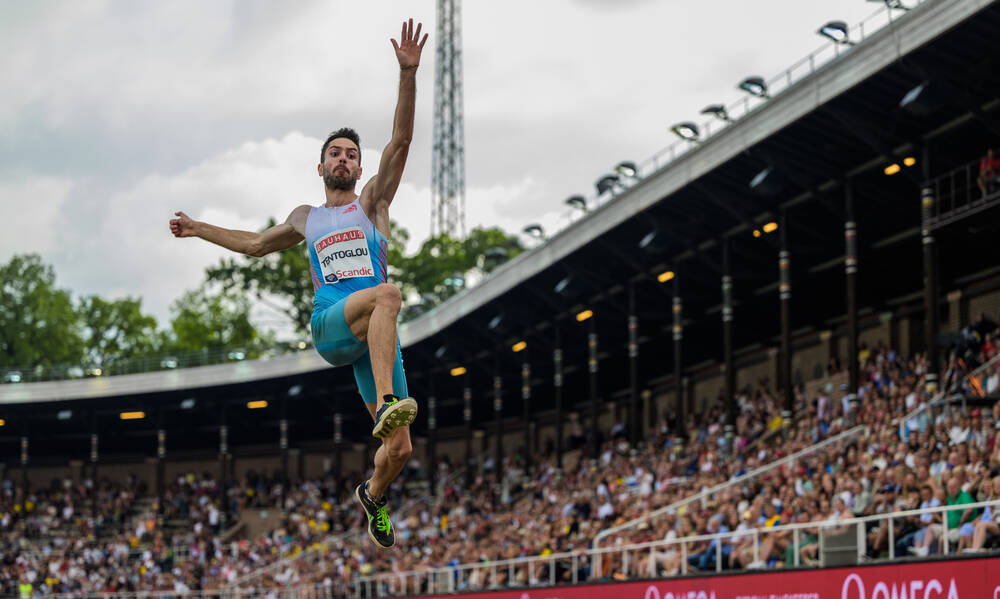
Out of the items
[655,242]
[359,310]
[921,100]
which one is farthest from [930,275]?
[359,310]

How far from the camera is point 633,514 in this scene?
991 inches

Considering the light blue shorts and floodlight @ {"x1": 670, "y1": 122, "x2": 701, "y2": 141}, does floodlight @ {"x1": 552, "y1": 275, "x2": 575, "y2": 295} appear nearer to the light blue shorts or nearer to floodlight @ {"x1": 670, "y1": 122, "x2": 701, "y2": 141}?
floodlight @ {"x1": 670, "y1": 122, "x2": 701, "y2": 141}

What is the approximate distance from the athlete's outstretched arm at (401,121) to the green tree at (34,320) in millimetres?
66958

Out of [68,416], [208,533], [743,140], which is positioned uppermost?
[743,140]

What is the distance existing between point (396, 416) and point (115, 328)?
71755 mm

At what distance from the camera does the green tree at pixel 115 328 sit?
75.1 metres

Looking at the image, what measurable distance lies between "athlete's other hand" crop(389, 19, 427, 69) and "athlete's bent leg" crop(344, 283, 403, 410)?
1255 millimetres

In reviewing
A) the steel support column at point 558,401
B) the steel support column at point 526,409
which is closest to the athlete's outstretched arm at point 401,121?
the steel support column at point 558,401

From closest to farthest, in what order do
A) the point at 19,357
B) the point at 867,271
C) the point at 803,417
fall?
the point at 803,417
the point at 867,271
the point at 19,357

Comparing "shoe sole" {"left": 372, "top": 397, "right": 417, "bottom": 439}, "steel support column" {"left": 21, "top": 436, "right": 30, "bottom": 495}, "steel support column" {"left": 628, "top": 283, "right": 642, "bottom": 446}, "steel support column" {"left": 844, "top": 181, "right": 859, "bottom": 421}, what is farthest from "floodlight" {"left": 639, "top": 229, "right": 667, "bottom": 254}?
"steel support column" {"left": 21, "top": 436, "right": 30, "bottom": 495}

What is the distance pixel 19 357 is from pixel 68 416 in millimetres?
24169

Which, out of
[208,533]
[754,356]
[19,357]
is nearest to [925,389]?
[754,356]

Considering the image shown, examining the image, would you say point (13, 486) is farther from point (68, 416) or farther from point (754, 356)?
point (754, 356)

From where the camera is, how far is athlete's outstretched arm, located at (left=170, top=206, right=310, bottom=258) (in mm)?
8195
